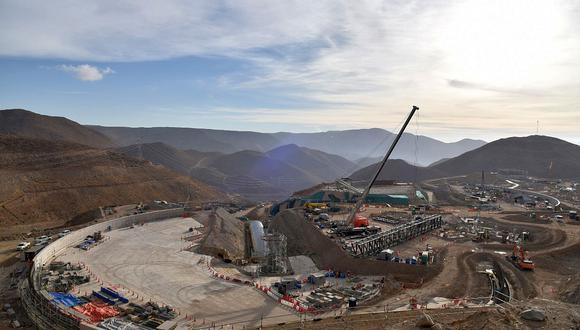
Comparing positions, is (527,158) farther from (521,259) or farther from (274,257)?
(274,257)

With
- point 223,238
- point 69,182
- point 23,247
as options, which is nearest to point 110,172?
point 69,182

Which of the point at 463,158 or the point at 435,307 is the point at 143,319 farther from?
the point at 463,158

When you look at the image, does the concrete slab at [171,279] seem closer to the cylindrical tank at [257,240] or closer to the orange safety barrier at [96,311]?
the orange safety barrier at [96,311]

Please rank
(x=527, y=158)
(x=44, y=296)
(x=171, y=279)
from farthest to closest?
(x=527, y=158)
(x=171, y=279)
(x=44, y=296)

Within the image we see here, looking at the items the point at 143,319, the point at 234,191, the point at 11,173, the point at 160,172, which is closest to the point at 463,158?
the point at 234,191

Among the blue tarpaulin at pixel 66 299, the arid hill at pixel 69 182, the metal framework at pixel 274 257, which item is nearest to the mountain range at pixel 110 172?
the arid hill at pixel 69 182

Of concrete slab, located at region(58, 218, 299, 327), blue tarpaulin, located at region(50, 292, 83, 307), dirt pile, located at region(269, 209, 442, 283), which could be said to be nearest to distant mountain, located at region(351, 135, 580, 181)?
dirt pile, located at region(269, 209, 442, 283)

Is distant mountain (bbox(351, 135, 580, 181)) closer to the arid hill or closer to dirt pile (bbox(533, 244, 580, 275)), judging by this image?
the arid hill
